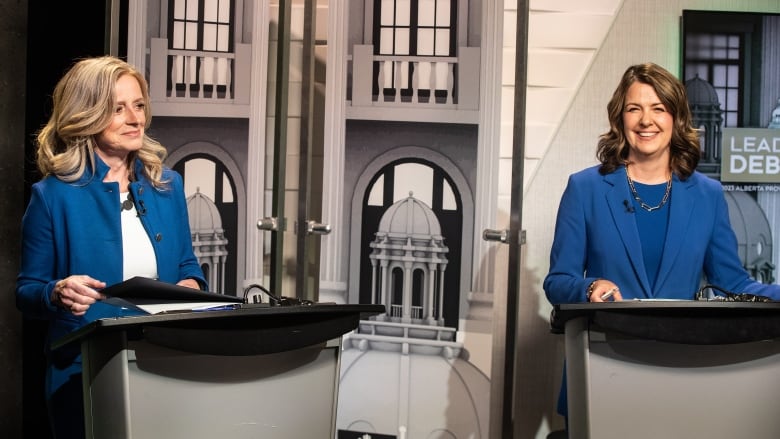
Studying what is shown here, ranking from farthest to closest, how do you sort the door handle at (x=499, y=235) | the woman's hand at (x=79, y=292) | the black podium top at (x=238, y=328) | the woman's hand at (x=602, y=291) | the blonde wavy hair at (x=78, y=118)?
the door handle at (x=499, y=235), the blonde wavy hair at (x=78, y=118), the woman's hand at (x=602, y=291), the woman's hand at (x=79, y=292), the black podium top at (x=238, y=328)

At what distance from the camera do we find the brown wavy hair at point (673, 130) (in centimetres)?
295

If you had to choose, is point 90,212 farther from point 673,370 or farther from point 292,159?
point 673,370

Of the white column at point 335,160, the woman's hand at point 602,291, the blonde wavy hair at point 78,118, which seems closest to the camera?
the woman's hand at point 602,291

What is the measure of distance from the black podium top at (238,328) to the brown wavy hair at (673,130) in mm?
1227

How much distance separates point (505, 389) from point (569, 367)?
55.3 inches

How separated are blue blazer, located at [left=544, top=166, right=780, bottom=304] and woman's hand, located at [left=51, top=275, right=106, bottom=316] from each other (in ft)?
4.40

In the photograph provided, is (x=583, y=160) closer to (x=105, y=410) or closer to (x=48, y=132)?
(x=48, y=132)

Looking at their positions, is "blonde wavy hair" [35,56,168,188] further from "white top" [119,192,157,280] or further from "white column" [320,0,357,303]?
"white column" [320,0,357,303]

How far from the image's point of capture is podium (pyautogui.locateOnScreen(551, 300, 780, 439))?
2.08 metres

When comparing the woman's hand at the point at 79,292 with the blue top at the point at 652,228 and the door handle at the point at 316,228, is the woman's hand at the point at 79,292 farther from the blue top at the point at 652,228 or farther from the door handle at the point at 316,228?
the blue top at the point at 652,228

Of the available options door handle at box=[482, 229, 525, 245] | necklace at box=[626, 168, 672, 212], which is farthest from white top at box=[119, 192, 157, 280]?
necklace at box=[626, 168, 672, 212]

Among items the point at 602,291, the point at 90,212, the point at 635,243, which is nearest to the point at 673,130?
the point at 635,243

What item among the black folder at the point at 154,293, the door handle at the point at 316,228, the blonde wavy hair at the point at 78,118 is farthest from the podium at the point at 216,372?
the door handle at the point at 316,228

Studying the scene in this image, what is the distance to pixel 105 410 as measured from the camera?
1918mm
